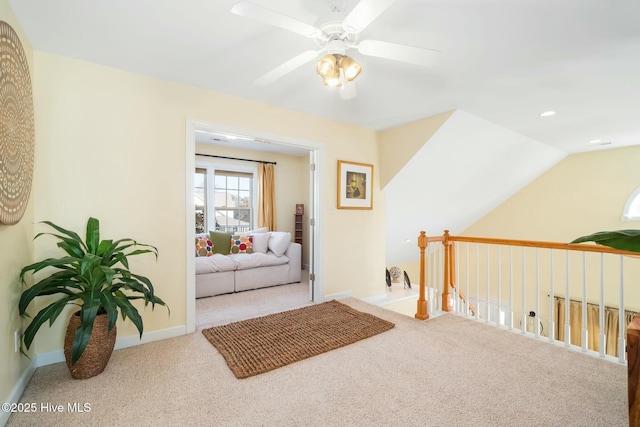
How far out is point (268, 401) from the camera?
5.38 ft

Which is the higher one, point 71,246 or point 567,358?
point 71,246

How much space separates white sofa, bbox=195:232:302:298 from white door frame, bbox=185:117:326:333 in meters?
1.02

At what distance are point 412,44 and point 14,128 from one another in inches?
93.7

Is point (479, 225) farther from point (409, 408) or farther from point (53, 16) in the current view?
point (53, 16)

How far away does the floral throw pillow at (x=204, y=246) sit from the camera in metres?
4.05

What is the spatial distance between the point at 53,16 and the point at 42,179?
3.50 feet

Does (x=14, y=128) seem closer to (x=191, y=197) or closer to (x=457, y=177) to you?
(x=191, y=197)

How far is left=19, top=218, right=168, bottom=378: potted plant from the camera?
5.32 ft

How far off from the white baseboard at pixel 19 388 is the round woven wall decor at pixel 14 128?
96 cm

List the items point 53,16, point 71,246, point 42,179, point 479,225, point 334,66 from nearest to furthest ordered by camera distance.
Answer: point 334,66 < point 53,16 < point 71,246 < point 42,179 < point 479,225

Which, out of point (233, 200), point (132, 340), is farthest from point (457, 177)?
point (132, 340)

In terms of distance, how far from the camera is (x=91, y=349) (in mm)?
1783

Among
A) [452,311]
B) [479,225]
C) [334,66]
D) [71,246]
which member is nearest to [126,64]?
[71,246]

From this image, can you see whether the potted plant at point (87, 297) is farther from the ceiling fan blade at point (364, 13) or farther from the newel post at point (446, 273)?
the newel post at point (446, 273)
